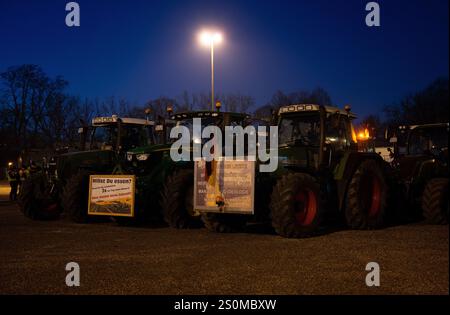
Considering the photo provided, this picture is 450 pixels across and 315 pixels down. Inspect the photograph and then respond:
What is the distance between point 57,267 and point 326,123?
6.40m

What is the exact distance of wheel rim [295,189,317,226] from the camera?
397 inches

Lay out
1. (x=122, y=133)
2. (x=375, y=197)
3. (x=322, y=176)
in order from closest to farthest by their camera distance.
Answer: (x=322, y=176), (x=375, y=197), (x=122, y=133)

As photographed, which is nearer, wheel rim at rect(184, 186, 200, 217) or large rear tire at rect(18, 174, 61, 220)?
wheel rim at rect(184, 186, 200, 217)

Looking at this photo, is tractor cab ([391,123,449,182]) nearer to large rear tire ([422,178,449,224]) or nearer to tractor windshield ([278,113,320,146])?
large rear tire ([422,178,449,224])

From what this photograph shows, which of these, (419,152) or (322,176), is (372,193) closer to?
(322,176)

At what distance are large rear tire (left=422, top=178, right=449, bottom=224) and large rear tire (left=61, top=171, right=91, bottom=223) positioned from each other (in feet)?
26.8

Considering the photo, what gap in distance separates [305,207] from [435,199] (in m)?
3.22

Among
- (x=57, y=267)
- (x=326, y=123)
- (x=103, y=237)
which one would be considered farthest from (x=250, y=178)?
(x=57, y=267)

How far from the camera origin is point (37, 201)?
1440 centimetres

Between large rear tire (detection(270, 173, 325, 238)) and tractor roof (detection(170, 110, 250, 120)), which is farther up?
tractor roof (detection(170, 110, 250, 120))

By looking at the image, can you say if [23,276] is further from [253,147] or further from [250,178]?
[253,147]

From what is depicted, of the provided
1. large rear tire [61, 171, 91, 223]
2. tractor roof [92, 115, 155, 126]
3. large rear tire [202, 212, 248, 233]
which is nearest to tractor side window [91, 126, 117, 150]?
tractor roof [92, 115, 155, 126]

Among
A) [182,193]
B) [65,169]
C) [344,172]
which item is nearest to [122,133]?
[65,169]

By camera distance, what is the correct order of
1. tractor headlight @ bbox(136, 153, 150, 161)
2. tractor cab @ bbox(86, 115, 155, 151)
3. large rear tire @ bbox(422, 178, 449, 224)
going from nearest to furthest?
large rear tire @ bbox(422, 178, 449, 224) → tractor headlight @ bbox(136, 153, 150, 161) → tractor cab @ bbox(86, 115, 155, 151)
